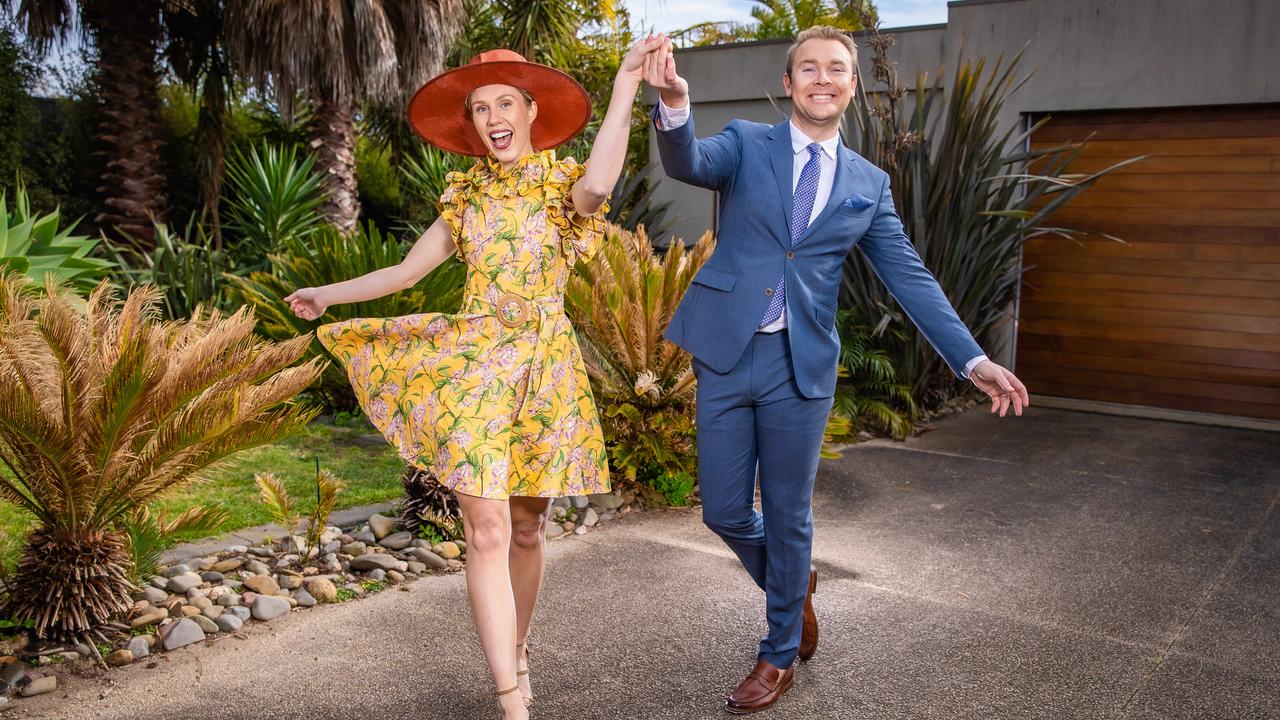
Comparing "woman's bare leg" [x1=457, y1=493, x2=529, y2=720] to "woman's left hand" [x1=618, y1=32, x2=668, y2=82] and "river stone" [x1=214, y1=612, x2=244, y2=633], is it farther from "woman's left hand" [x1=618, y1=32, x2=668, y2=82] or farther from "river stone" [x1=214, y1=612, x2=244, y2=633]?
"river stone" [x1=214, y1=612, x2=244, y2=633]

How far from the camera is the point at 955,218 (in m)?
8.75

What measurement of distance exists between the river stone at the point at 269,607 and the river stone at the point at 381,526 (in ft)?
2.82

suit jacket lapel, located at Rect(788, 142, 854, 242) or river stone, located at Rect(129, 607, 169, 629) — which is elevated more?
suit jacket lapel, located at Rect(788, 142, 854, 242)

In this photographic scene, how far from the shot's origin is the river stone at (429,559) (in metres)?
4.78

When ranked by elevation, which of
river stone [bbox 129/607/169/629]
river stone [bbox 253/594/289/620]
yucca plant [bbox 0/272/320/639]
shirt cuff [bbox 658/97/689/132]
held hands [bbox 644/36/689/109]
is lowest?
river stone [bbox 253/594/289/620]

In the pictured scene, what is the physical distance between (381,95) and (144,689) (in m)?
9.20

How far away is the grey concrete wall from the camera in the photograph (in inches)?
358

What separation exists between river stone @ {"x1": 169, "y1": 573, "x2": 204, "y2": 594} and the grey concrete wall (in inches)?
242

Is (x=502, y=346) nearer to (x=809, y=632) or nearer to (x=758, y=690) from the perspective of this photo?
(x=758, y=690)

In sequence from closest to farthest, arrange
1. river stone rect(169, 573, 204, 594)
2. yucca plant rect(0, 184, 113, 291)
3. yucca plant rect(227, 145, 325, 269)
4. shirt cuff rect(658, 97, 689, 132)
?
1. shirt cuff rect(658, 97, 689, 132)
2. river stone rect(169, 573, 204, 594)
3. yucca plant rect(0, 184, 113, 291)
4. yucca plant rect(227, 145, 325, 269)

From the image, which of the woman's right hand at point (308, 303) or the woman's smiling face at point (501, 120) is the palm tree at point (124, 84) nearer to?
the woman's right hand at point (308, 303)

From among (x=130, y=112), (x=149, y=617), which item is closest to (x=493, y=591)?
(x=149, y=617)

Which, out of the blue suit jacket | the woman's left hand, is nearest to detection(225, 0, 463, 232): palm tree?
the blue suit jacket

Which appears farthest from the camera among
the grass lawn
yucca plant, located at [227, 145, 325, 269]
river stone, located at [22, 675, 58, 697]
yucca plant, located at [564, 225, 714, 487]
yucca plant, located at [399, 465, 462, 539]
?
yucca plant, located at [227, 145, 325, 269]
